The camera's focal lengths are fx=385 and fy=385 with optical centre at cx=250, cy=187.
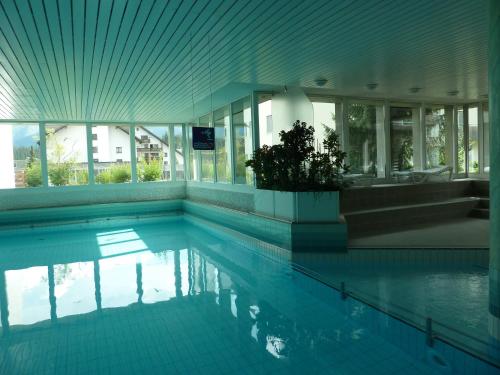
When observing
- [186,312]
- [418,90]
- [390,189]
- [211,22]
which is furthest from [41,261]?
[418,90]

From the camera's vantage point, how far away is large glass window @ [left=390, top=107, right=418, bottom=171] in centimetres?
1008

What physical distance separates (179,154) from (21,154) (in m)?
5.16

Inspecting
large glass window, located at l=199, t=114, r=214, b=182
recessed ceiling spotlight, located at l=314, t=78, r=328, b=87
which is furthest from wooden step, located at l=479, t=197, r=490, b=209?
large glass window, located at l=199, t=114, r=214, b=182

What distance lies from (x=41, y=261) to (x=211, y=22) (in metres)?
5.50

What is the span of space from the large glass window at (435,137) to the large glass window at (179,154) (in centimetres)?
828

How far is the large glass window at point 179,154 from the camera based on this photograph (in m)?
14.3

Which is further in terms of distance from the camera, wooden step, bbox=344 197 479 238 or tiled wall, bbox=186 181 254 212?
tiled wall, bbox=186 181 254 212

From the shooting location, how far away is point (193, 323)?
3938mm

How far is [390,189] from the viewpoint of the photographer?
8.52m

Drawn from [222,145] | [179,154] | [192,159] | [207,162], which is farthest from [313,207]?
[179,154]

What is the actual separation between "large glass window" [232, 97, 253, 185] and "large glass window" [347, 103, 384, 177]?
99.8 inches

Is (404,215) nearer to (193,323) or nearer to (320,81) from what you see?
(320,81)

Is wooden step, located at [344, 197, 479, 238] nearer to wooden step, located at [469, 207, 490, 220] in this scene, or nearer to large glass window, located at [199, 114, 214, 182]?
wooden step, located at [469, 207, 490, 220]

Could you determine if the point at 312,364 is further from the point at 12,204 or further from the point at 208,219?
the point at 12,204
